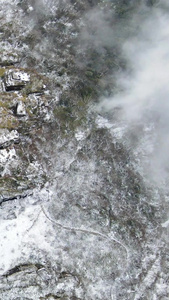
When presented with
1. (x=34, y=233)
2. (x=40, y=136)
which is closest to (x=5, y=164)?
(x=40, y=136)

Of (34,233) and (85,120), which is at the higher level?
(85,120)

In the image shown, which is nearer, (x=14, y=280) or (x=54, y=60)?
(x=14, y=280)

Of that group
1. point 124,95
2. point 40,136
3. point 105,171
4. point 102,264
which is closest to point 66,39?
point 124,95

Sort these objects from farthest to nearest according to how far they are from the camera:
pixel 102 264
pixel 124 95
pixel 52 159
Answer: pixel 124 95 → pixel 52 159 → pixel 102 264

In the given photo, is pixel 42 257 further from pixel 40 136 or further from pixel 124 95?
pixel 124 95

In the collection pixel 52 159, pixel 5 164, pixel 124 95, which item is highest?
Answer: pixel 124 95

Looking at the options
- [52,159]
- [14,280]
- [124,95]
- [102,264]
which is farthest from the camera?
[124,95]
